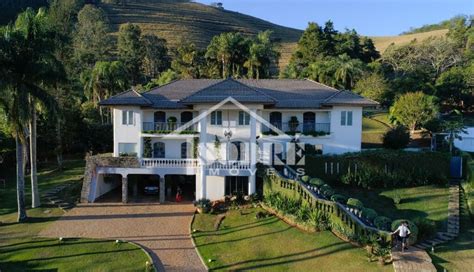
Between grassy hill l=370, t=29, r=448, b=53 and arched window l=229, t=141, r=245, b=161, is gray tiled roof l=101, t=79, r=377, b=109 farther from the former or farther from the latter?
grassy hill l=370, t=29, r=448, b=53

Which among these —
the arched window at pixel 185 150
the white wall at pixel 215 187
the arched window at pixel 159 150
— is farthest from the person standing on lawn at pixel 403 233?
the arched window at pixel 159 150

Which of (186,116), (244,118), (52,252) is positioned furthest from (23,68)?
(244,118)

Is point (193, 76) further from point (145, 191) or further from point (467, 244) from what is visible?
point (467, 244)

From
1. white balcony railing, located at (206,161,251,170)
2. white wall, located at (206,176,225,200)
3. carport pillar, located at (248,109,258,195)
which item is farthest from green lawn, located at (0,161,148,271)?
carport pillar, located at (248,109,258,195)

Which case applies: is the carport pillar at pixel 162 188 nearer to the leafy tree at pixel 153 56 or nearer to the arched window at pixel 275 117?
the arched window at pixel 275 117

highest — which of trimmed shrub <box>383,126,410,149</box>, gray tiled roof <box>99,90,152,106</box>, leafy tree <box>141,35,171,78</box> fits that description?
leafy tree <box>141,35,171,78</box>
